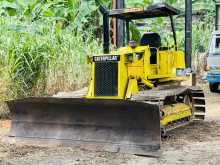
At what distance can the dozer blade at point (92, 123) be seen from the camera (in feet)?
25.2

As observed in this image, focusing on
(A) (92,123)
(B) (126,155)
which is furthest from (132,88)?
(B) (126,155)

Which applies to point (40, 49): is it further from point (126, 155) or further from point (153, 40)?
point (126, 155)

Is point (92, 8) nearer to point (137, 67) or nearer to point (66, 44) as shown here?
point (66, 44)

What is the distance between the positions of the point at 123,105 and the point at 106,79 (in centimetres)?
95

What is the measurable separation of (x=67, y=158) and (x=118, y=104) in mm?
1175

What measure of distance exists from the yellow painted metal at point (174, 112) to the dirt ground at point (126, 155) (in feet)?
0.88

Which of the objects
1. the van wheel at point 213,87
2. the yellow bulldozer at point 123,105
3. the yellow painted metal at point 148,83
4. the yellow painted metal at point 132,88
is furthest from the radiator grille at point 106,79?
the van wheel at point 213,87

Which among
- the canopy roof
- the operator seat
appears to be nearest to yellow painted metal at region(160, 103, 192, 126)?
the operator seat

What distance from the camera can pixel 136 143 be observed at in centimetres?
764

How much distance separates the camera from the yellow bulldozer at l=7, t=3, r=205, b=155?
25.5 ft

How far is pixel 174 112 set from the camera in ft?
A: 29.5

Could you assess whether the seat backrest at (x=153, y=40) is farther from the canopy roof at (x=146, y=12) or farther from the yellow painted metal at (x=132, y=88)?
the yellow painted metal at (x=132, y=88)

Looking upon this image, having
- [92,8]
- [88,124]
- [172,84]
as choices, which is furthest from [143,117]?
[92,8]

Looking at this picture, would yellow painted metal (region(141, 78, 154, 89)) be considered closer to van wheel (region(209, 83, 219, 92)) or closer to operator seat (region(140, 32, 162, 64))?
operator seat (region(140, 32, 162, 64))
